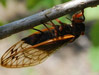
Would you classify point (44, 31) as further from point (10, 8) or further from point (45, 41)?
point (10, 8)

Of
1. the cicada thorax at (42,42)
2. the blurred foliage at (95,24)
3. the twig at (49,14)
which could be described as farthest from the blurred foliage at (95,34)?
the twig at (49,14)

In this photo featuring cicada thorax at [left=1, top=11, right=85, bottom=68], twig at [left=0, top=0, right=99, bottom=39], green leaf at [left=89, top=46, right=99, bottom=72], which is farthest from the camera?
green leaf at [left=89, top=46, right=99, bottom=72]

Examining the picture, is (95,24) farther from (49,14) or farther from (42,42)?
(49,14)

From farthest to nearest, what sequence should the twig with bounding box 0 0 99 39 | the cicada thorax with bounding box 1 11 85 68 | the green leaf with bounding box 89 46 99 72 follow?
the green leaf with bounding box 89 46 99 72
the cicada thorax with bounding box 1 11 85 68
the twig with bounding box 0 0 99 39

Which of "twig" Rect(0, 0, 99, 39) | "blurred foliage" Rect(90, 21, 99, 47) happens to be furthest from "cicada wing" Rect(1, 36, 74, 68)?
"twig" Rect(0, 0, 99, 39)

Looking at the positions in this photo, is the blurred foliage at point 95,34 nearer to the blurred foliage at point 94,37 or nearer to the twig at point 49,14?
the blurred foliage at point 94,37

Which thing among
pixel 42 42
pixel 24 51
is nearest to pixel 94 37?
pixel 42 42

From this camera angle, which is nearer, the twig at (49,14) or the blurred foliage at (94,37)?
the twig at (49,14)

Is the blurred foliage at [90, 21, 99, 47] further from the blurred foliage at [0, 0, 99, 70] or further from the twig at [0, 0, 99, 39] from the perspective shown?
the twig at [0, 0, 99, 39]
